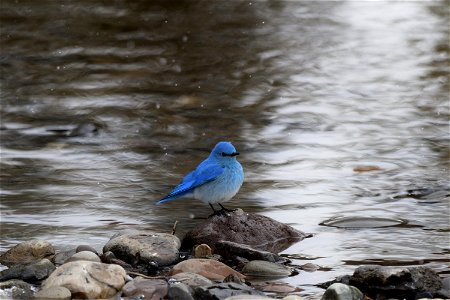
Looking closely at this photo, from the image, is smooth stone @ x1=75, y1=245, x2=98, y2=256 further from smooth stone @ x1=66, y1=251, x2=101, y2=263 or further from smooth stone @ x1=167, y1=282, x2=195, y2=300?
smooth stone @ x1=167, y1=282, x2=195, y2=300

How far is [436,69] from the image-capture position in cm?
1341

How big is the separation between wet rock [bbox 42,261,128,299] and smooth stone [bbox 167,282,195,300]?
401mm

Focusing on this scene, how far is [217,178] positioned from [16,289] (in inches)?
68.3

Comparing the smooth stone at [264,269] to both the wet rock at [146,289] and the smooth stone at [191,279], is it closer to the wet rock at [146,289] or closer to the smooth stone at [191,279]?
the smooth stone at [191,279]

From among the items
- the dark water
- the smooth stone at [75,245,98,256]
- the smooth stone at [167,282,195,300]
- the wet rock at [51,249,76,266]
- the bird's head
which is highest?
the bird's head

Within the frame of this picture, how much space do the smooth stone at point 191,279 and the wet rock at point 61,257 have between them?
0.88m

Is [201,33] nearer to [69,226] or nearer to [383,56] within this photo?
[383,56]

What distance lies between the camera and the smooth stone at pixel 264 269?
6.67m

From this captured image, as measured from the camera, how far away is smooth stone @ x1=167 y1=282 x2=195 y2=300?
5945mm

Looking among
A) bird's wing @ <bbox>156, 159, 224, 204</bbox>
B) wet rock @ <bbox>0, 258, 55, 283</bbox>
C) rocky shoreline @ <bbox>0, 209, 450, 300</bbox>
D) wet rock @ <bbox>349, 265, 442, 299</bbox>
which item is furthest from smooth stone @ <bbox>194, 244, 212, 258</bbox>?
wet rock @ <bbox>349, 265, 442, 299</bbox>

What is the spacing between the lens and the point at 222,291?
604 centimetres

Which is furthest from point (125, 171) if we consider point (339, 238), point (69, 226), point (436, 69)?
point (436, 69)

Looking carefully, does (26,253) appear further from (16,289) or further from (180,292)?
(180,292)

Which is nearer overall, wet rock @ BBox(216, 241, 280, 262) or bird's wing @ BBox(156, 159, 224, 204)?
wet rock @ BBox(216, 241, 280, 262)
